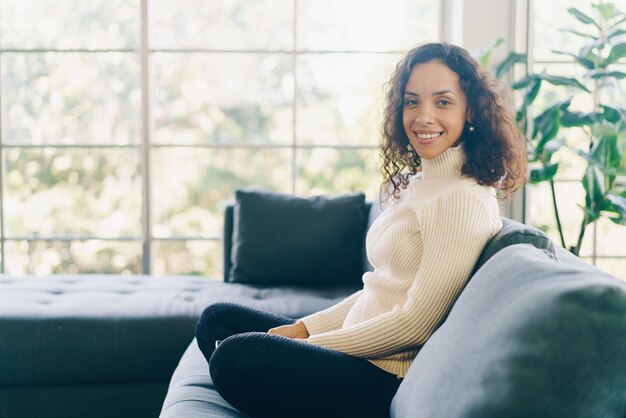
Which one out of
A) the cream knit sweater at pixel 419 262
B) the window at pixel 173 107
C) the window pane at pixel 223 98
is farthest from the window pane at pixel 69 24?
the cream knit sweater at pixel 419 262

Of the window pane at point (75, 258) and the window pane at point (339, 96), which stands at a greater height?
the window pane at point (339, 96)

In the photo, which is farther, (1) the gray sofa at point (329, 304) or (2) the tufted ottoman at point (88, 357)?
(2) the tufted ottoman at point (88, 357)

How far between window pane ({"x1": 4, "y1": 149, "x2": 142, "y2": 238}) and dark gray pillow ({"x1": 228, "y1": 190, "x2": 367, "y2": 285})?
3.83 ft

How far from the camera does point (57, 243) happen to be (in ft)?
15.0

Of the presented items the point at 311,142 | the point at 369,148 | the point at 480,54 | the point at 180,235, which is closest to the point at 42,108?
the point at 180,235

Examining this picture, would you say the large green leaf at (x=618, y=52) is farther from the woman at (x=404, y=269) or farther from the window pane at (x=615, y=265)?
the woman at (x=404, y=269)

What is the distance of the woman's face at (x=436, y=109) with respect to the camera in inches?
76.7

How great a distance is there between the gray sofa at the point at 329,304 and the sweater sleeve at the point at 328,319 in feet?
1.05

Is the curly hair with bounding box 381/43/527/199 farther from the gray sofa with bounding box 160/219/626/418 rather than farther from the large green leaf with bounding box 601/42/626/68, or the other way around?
the large green leaf with bounding box 601/42/626/68

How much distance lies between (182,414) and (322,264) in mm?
1784

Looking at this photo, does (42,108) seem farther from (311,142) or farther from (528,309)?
(528,309)

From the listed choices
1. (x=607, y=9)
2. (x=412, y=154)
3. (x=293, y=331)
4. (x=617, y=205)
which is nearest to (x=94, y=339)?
(x=293, y=331)

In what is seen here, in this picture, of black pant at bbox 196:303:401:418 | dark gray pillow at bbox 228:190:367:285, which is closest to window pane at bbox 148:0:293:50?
dark gray pillow at bbox 228:190:367:285

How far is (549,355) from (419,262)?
2.45 feet
